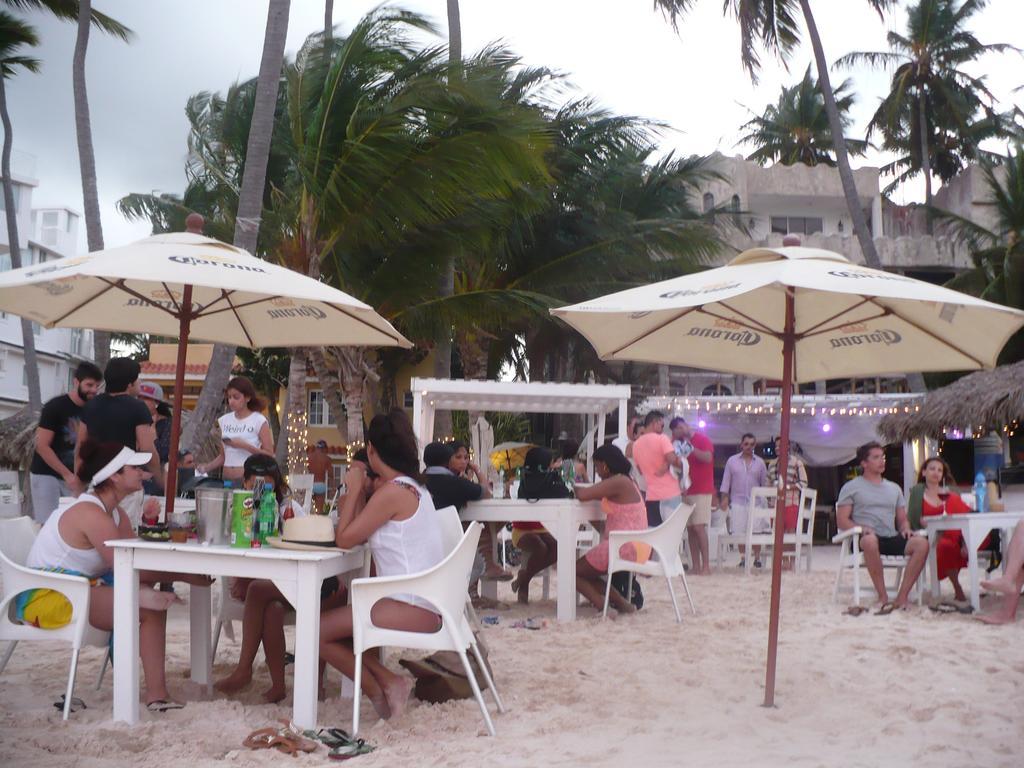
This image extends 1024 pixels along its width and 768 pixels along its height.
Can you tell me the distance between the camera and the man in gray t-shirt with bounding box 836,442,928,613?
311 inches

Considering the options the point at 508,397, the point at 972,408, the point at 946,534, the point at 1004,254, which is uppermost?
the point at 1004,254

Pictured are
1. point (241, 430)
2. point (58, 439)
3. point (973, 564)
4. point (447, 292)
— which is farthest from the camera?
point (447, 292)

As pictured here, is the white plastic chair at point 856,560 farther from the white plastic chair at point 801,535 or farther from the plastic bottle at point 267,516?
the plastic bottle at point 267,516

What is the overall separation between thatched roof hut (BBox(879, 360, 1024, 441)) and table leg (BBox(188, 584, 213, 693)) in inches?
456

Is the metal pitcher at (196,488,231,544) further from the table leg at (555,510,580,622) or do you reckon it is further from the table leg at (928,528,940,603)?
the table leg at (928,528,940,603)

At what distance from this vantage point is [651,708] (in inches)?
193

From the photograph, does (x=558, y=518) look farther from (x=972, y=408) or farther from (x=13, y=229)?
(x=13, y=229)

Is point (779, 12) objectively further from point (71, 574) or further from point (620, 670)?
point (71, 574)

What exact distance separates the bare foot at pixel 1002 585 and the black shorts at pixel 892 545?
904mm

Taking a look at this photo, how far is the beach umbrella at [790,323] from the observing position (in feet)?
14.7

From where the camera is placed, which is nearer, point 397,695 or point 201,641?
point 397,695

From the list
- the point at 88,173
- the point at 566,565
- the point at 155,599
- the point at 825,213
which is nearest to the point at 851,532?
the point at 566,565

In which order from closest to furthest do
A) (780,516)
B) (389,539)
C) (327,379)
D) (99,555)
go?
1. (389,539)
2. (99,555)
3. (780,516)
4. (327,379)

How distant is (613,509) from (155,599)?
3.90 m
